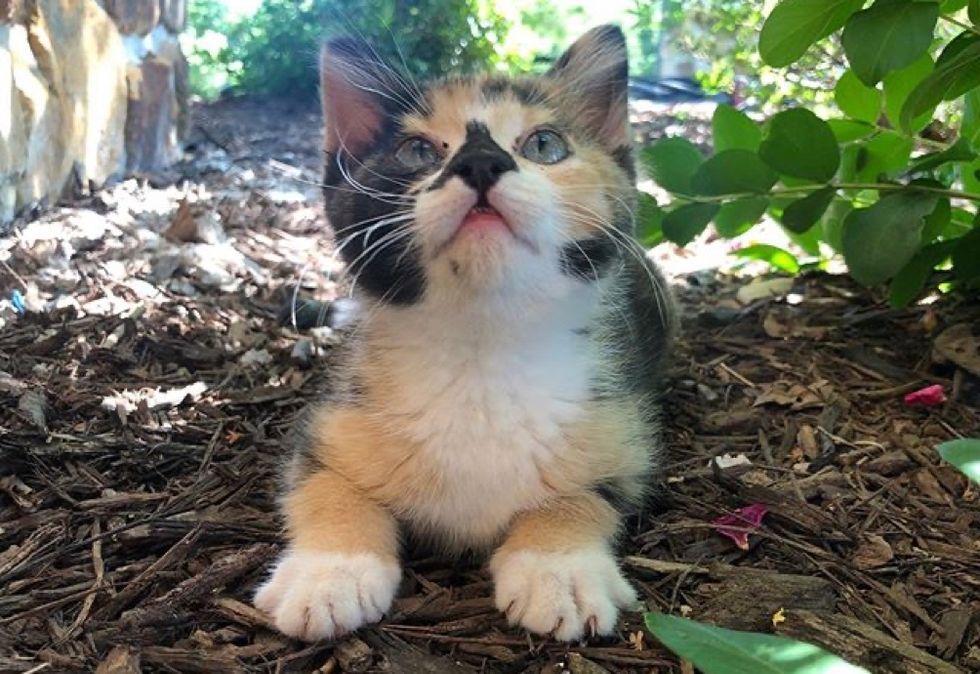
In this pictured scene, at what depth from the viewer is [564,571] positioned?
161 centimetres

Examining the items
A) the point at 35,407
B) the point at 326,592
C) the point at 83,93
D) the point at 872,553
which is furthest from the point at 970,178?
the point at 83,93

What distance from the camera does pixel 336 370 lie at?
6.99ft

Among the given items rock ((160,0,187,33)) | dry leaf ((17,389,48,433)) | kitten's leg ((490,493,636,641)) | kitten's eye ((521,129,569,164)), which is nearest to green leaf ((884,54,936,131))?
kitten's eye ((521,129,569,164))

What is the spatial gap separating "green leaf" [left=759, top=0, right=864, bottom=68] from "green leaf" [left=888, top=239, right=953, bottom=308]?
0.64 m

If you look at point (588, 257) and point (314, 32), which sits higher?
point (314, 32)

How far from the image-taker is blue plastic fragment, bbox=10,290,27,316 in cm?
→ 264

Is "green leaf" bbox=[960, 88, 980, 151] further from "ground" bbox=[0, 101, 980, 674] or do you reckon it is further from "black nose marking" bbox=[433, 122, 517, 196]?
"black nose marking" bbox=[433, 122, 517, 196]

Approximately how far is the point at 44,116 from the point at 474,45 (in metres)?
3.02

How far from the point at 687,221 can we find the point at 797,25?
652 mm

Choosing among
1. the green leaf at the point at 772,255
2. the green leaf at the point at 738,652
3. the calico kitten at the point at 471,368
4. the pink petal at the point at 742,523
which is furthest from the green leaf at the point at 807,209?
the green leaf at the point at 738,652

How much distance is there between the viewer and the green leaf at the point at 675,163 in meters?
2.55

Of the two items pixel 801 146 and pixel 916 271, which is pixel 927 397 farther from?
pixel 801 146

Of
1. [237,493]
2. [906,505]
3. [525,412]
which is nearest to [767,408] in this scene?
[906,505]

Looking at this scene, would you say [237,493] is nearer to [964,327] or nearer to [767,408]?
[767,408]
